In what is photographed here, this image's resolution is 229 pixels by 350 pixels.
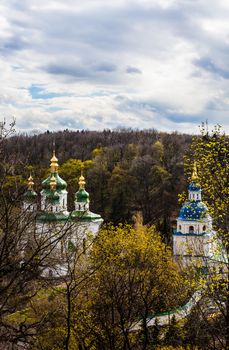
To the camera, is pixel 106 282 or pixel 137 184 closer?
pixel 106 282

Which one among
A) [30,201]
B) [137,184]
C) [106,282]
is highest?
[137,184]

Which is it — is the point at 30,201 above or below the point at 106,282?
above

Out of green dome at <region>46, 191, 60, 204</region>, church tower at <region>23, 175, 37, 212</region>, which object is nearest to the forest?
church tower at <region>23, 175, 37, 212</region>

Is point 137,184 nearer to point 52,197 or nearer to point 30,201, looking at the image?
point 52,197

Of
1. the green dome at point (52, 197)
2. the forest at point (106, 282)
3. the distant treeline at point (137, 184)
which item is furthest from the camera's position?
the distant treeline at point (137, 184)

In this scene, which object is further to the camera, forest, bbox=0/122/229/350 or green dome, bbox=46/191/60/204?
green dome, bbox=46/191/60/204

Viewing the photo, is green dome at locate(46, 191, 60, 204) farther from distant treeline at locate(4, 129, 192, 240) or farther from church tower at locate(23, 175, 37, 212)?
distant treeline at locate(4, 129, 192, 240)

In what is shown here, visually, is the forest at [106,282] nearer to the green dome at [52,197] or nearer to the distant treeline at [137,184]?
the green dome at [52,197]

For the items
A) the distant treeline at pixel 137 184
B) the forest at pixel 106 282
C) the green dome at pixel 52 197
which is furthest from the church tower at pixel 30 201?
the distant treeline at pixel 137 184

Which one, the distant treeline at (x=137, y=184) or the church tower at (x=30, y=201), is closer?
the church tower at (x=30, y=201)

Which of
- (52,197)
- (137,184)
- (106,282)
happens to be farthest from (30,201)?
(137,184)

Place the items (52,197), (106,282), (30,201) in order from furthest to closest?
(106,282) → (52,197) → (30,201)

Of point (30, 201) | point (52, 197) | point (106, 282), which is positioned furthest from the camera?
point (106, 282)

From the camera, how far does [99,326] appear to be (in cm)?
1458
